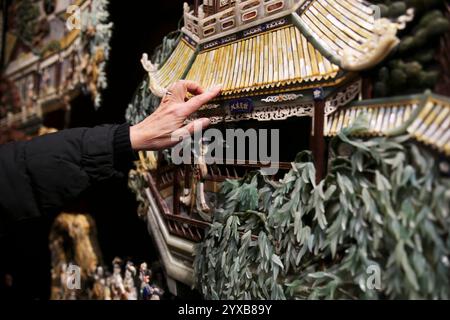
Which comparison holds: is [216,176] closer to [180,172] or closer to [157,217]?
[180,172]

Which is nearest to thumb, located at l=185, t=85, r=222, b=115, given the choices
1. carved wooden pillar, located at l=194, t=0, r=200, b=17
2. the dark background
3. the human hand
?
the human hand

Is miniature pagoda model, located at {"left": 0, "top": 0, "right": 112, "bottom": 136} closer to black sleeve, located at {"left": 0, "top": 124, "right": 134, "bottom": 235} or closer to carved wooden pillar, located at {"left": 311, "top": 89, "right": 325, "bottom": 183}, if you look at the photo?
black sleeve, located at {"left": 0, "top": 124, "right": 134, "bottom": 235}

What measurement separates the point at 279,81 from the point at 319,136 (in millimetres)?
190

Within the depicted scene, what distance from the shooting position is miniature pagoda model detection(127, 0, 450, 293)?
3.26ft

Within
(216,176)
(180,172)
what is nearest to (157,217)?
(180,172)

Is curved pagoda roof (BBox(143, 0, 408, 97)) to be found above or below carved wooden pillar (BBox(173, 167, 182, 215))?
above

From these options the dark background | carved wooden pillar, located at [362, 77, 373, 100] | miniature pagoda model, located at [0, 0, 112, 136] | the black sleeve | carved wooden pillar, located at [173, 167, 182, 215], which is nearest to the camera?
carved wooden pillar, located at [362, 77, 373, 100]

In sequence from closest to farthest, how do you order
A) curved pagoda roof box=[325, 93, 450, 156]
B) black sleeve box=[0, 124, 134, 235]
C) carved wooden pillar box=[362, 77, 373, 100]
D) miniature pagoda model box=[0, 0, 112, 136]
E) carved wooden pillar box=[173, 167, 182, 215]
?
1. curved pagoda roof box=[325, 93, 450, 156]
2. carved wooden pillar box=[362, 77, 373, 100]
3. black sleeve box=[0, 124, 134, 235]
4. carved wooden pillar box=[173, 167, 182, 215]
5. miniature pagoda model box=[0, 0, 112, 136]

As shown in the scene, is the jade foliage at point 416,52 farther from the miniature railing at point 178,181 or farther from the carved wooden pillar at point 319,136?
the miniature railing at point 178,181

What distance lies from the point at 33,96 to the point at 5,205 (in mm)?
1809

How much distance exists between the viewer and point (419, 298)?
0.95m

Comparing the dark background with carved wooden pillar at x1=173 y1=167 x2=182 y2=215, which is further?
the dark background

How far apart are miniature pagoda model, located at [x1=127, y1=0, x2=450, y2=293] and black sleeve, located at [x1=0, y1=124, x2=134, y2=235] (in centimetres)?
36

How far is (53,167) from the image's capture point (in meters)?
1.25
